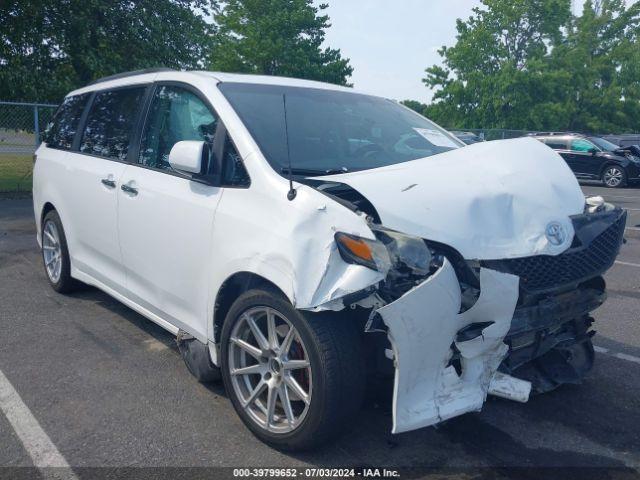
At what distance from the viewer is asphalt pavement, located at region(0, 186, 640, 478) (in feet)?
9.97

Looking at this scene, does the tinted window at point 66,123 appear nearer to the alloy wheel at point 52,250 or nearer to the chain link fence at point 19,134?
the alloy wheel at point 52,250

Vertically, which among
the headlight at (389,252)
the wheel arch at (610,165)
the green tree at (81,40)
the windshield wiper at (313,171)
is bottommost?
the wheel arch at (610,165)

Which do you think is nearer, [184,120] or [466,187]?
[466,187]

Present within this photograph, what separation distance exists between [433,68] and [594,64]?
1046 centimetres

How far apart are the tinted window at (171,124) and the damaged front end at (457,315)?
1416 millimetres

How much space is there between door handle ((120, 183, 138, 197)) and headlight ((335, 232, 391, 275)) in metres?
1.84

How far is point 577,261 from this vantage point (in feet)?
10.4

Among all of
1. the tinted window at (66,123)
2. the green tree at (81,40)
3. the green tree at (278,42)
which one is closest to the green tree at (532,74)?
the green tree at (278,42)

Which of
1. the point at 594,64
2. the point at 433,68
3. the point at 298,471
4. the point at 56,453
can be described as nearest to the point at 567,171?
the point at 298,471

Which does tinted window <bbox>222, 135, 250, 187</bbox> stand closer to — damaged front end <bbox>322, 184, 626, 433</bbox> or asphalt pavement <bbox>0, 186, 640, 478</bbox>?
damaged front end <bbox>322, 184, 626, 433</bbox>

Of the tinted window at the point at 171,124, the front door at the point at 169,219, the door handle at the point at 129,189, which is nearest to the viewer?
the front door at the point at 169,219

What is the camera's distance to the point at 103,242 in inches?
178

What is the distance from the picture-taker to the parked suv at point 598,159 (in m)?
19.6

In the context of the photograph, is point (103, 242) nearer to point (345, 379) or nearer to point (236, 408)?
point (236, 408)
